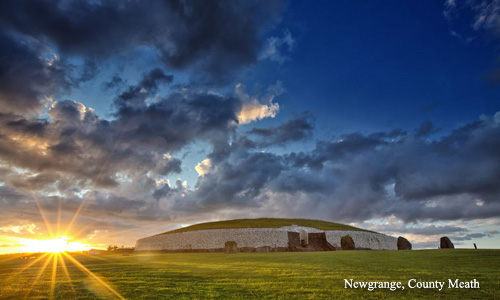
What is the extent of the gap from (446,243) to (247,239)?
2612cm

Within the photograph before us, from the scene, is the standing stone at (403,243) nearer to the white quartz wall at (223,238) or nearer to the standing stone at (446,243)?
the standing stone at (446,243)

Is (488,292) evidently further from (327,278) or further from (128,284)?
(128,284)

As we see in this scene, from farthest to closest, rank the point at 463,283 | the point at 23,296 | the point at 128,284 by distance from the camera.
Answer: the point at 128,284 → the point at 463,283 → the point at 23,296

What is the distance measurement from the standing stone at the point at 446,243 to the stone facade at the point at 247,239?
1708cm

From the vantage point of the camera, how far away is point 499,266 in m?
14.2

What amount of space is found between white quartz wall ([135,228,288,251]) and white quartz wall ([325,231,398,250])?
8.50 m

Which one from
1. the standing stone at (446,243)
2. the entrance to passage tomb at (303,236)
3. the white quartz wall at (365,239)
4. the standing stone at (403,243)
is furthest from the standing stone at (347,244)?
the white quartz wall at (365,239)

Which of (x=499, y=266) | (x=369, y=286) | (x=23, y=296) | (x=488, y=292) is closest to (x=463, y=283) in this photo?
(x=488, y=292)

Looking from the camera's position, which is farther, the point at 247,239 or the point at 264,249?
the point at 247,239

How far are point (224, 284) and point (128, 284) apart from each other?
12.1 feet

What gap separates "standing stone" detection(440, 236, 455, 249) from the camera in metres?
32.5

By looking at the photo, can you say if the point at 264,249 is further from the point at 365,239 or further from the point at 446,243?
the point at 446,243

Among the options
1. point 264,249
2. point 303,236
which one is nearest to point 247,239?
point 264,249

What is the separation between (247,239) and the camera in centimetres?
4612
